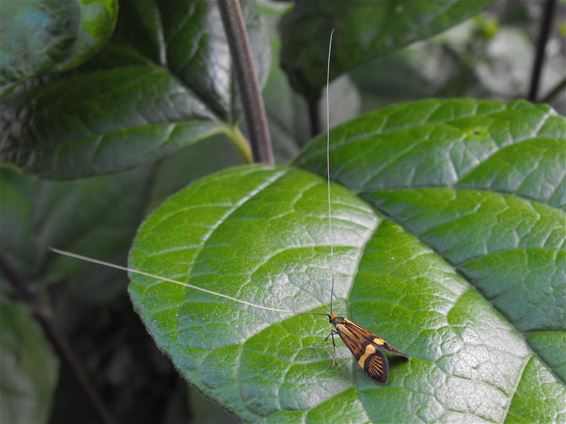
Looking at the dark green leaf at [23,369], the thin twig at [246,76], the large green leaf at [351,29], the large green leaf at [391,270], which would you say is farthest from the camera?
the dark green leaf at [23,369]

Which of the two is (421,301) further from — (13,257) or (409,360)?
(13,257)

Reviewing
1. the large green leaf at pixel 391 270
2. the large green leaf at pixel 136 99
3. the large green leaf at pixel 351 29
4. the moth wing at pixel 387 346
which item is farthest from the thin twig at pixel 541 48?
the moth wing at pixel 387 346

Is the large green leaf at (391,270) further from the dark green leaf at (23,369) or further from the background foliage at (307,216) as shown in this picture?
the dark green leaf at (23,369)

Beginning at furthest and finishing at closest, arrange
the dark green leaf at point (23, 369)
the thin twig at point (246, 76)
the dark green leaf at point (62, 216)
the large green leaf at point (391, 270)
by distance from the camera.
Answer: the dark green leaf at point (62, 216) < the dark green leaf at point (23, 369) < the thin twig at point (246, 76) < the large green leaf at point (391, 270)

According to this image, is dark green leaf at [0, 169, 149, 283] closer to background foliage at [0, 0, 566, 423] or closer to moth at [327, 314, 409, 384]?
background foliage at [0, 0, 566, 423]

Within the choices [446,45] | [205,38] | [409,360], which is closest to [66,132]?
[205,38]

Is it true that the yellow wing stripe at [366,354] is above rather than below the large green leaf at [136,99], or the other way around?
below
